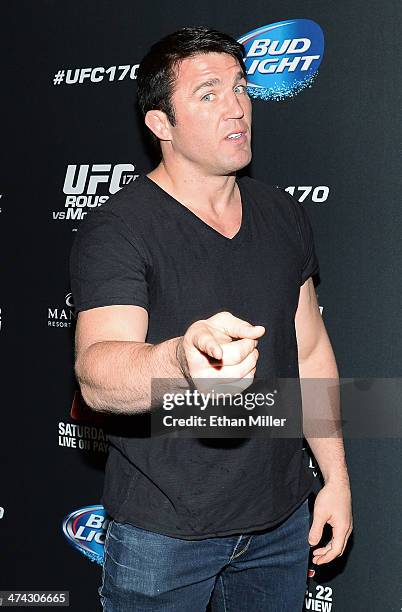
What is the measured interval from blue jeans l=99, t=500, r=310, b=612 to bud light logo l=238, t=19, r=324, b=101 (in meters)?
0.99

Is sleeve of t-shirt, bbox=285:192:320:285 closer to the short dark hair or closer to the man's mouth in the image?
the man's mouth

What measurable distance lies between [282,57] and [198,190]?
582 millimetres

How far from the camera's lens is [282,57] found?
2.03 meters

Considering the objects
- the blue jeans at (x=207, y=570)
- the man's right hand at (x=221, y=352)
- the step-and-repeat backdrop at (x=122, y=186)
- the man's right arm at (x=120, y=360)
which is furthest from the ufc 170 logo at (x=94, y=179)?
the man's right hand at (x=221, y=352)

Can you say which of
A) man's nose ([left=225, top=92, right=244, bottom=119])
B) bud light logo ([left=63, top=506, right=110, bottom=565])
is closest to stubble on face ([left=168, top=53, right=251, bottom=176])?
man's nose ([left=225, top=92, right=244, bottom=119])

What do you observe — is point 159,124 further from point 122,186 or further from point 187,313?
point 122,186

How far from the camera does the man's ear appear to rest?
5.46 feet

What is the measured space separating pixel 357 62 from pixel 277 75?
21 centimetres

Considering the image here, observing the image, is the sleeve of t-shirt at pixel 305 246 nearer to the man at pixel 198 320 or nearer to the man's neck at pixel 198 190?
the man at pixel 198 320

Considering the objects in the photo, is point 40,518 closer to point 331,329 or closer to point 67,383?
point 67,383

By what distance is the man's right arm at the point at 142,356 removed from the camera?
984mm

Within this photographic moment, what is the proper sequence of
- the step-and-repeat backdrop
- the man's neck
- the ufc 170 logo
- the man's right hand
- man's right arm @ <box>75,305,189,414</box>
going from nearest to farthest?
the man's right hand
man's right arm @ <box>75,305,189,414</box>
the man's neck
the step-and-repeat backdrop
the ufc 170 logo

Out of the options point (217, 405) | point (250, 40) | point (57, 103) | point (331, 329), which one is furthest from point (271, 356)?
point (57, 103)

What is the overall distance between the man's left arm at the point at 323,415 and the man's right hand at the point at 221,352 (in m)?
0.72
